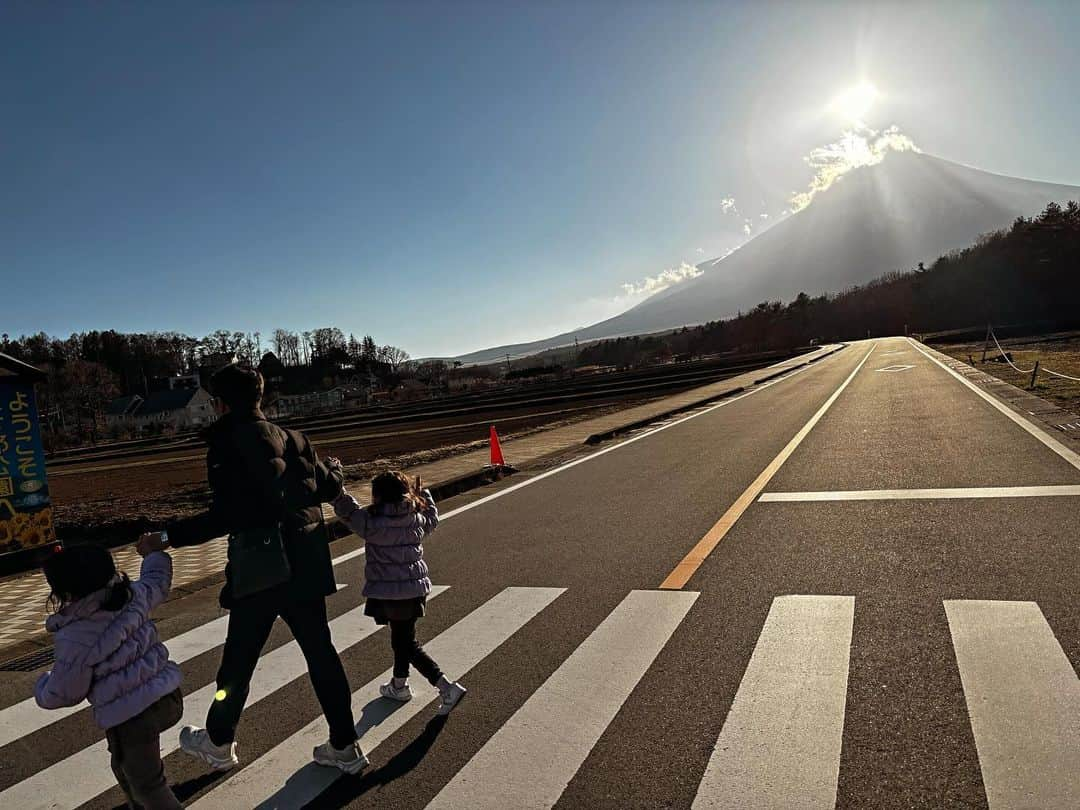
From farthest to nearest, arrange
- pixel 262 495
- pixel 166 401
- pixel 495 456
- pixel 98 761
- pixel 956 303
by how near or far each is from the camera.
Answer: pixel 956 303 < pixel 166 401 < pixel 495 456 < pixel 98 761 < pixel 262 495

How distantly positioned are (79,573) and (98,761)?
5.38 ft

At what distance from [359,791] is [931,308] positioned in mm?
145630

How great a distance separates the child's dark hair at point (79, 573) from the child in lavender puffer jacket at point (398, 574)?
4.34 feet

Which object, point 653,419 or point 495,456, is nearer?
point 495,456

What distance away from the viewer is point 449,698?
13.1ft

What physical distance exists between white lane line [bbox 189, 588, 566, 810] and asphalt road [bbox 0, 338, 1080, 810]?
0.02 metres

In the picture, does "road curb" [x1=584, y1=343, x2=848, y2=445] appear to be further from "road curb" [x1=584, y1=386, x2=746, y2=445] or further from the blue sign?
the blue sign

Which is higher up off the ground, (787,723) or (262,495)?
(262,495)

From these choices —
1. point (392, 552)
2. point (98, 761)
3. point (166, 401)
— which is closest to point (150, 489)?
point (98, 761)

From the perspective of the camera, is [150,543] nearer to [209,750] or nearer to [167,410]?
[209,750]

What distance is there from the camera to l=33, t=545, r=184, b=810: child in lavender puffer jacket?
2.83 m

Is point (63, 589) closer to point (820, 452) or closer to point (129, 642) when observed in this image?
point (129, 642)

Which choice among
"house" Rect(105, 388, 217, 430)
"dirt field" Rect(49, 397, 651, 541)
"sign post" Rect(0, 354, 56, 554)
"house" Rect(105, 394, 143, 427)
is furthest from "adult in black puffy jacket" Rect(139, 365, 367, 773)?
"house" Rect(105, 394, 143, 427)

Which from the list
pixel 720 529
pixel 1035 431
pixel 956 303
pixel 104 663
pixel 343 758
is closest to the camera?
pixel 104 663
